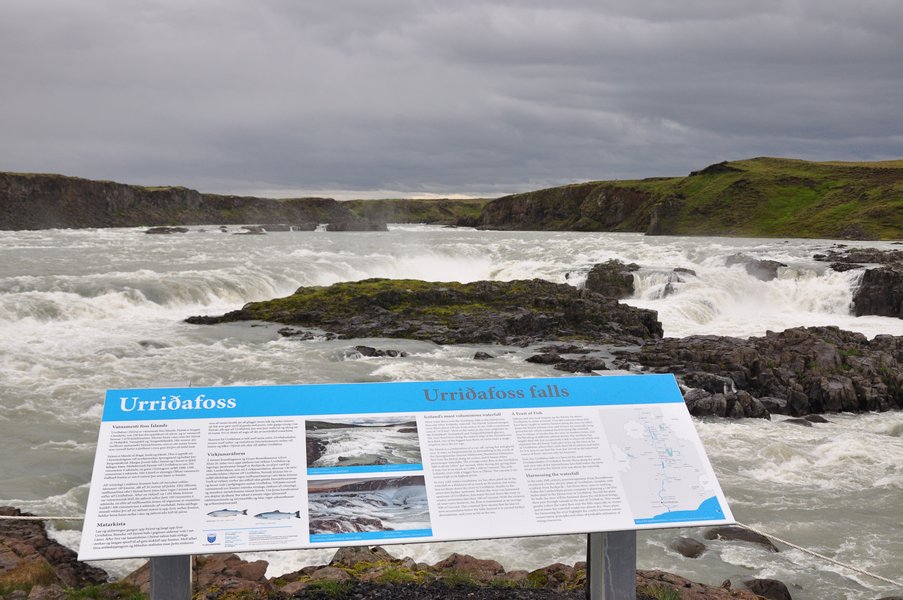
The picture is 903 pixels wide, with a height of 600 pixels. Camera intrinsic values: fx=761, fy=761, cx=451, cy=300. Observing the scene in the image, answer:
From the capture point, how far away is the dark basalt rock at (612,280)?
4497cm

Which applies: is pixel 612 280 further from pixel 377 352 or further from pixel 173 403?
pixel 173 403

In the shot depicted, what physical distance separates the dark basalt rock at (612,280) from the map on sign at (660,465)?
38.8 meters

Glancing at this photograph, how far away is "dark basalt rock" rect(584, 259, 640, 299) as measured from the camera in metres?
45.0

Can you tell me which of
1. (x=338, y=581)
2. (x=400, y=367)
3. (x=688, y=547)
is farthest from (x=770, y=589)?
(x=400, y=367)

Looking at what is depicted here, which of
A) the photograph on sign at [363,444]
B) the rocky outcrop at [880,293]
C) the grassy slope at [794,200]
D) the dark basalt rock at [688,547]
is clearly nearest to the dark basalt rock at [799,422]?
the dark basalt rock at [688,547]

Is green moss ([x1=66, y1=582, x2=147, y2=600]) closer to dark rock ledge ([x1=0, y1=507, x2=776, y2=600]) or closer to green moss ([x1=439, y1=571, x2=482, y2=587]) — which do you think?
dark rock ledge ([x1=0, y1=507, x2=776, y2=600])

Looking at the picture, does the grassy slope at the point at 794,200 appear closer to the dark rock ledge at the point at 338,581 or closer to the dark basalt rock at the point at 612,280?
the dark basalt rock at the point at 612,280

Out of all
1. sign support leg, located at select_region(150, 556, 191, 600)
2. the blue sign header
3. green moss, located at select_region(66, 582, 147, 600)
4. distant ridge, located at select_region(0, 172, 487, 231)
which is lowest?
distant ridge, located at select_region(0, 172, 487, 231)

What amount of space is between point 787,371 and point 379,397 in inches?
772

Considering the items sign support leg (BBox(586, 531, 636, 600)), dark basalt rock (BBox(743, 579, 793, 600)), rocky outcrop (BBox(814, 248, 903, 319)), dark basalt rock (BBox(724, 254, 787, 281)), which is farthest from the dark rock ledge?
dark basalt rock (BBox(724, 254, 787, 281))

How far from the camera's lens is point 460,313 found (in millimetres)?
34250

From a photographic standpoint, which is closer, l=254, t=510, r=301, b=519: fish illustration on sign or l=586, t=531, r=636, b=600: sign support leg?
l=254, t=510, r=301, b=519: fish illustration on sign

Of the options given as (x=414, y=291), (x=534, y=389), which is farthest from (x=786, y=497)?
(x=414, y=291)

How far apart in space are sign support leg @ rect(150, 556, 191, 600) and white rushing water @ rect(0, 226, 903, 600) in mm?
5026
